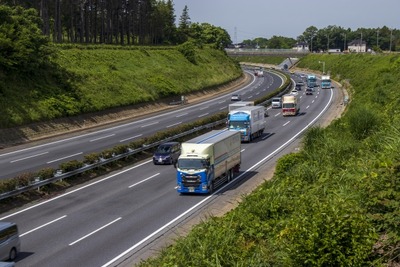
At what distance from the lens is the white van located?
2134 cm

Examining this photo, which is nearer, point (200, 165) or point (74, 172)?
point (200, 165)

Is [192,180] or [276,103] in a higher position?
[192,180]

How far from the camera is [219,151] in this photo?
34781mm

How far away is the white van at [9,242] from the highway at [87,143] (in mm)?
16030

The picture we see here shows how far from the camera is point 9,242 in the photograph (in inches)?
859

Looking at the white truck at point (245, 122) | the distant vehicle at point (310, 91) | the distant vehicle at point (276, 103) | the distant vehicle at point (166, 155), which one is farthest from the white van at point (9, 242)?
the distant vehicle at point (310, 91)

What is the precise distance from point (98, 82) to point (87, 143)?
24.6m

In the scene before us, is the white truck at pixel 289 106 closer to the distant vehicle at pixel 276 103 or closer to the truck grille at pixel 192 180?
the distant vehicle at pixel 276 103

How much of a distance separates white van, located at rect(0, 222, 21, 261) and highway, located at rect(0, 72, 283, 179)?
52.6 ft

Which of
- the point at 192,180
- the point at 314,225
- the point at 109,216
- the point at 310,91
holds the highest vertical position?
the point at 314,225

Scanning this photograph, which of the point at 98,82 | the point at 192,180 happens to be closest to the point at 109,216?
the point at 192,180

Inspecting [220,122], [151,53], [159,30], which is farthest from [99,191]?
[159,30]

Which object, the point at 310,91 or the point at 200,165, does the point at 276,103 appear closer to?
the point at 310,91

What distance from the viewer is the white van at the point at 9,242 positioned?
2134 cm
